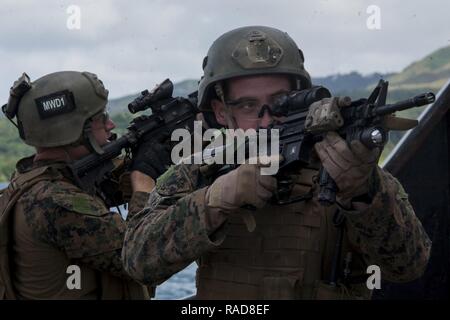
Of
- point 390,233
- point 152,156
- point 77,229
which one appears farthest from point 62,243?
point 390,233

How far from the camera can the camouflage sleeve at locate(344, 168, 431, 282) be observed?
2.92 m

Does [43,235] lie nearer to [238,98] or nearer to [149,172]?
[149,172]

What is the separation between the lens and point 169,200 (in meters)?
3.32

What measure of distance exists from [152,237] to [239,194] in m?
0.40

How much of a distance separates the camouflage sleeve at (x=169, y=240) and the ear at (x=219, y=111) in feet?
1.66

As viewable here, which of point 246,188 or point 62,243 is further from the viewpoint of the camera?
point 62,243

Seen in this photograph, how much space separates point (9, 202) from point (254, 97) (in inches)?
61.0

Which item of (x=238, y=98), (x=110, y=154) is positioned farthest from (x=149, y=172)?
(x=238, y=98)

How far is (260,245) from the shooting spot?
327cm

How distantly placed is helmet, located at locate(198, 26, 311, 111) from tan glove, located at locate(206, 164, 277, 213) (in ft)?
1.98

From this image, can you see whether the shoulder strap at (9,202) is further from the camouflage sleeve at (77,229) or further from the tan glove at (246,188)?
the tan glove at (246,188)

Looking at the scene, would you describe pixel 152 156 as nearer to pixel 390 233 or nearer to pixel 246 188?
pixel 246 188

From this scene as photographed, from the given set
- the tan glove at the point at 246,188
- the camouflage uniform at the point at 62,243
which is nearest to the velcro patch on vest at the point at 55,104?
the camouflage uniform at the point at 62,243

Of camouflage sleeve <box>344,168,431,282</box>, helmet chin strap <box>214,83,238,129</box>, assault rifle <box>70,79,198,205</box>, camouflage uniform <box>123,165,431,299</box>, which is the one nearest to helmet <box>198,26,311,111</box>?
helmet chin strap <box>214,83,238,129</box>
